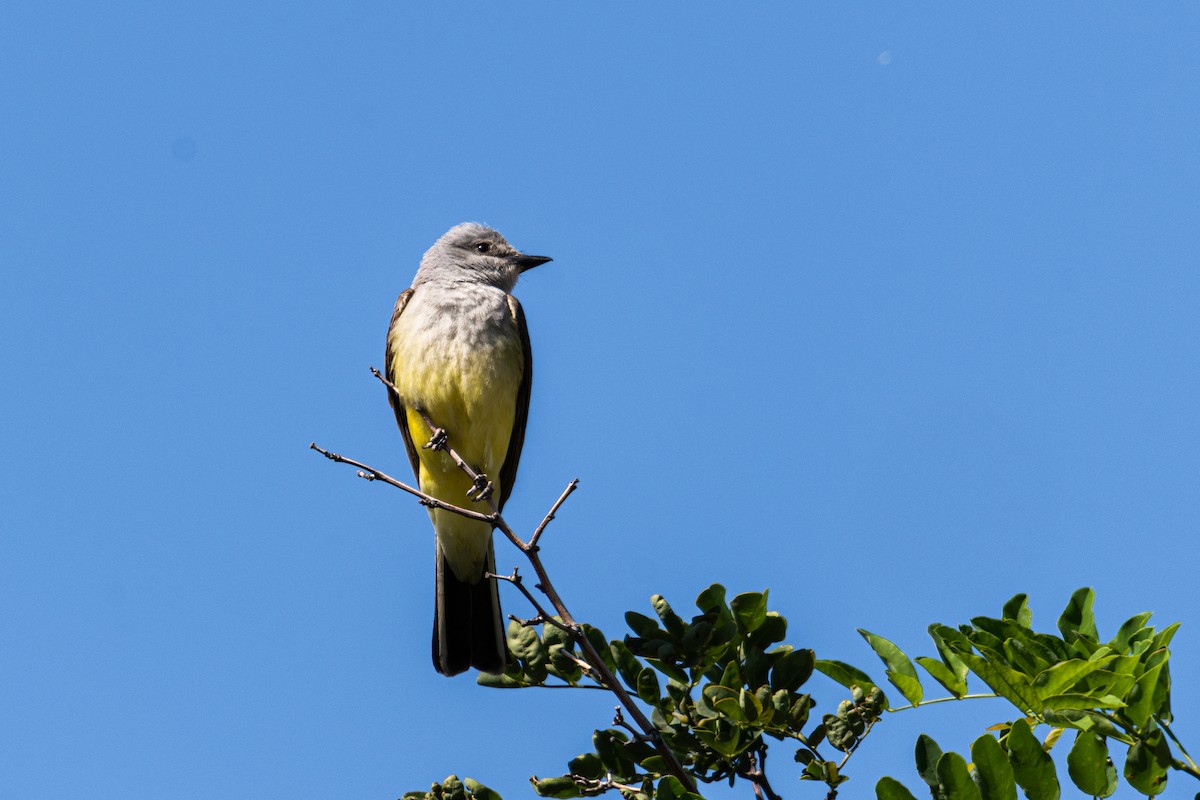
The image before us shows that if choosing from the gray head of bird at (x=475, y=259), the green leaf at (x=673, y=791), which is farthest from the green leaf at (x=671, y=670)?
the gray head of bird at (x=475, y=259)

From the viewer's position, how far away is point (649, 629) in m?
3.25

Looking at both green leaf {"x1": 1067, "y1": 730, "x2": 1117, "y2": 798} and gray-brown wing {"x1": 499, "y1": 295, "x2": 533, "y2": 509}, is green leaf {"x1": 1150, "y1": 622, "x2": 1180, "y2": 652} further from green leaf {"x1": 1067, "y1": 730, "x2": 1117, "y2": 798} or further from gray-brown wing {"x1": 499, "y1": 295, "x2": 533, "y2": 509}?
gray-brown wing {"x1": 499, "y1": 295, "x2": 533, "y2": 509}

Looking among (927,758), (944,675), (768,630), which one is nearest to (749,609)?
(768,630)

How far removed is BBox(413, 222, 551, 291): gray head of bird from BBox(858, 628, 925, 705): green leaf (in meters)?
4.26

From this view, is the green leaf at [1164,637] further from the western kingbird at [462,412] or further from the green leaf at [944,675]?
the western kingbird at [462,412]

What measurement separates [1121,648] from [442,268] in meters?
4.85

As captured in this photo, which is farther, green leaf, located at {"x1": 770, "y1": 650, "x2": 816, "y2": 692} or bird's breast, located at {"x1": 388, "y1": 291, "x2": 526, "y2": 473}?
bird's breast, located at {"x1": 388, "y1": 291, "x2": 526, "y2": 473}

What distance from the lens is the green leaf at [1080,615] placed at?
2854mm

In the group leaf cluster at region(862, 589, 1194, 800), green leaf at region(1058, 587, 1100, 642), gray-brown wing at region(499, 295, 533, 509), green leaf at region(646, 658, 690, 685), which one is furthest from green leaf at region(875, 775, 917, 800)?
gray-brown wing at region(499, 295, 533, 509)

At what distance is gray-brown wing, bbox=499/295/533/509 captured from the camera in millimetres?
6367

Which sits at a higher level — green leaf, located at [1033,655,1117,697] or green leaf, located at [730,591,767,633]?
green leaf, located at [730,591,767,633]

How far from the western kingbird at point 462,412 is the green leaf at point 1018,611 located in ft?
9.24

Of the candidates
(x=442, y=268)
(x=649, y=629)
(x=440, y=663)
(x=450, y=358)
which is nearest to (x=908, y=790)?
(x=649, y=629)

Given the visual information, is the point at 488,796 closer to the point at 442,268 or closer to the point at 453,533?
the point at 453,533
